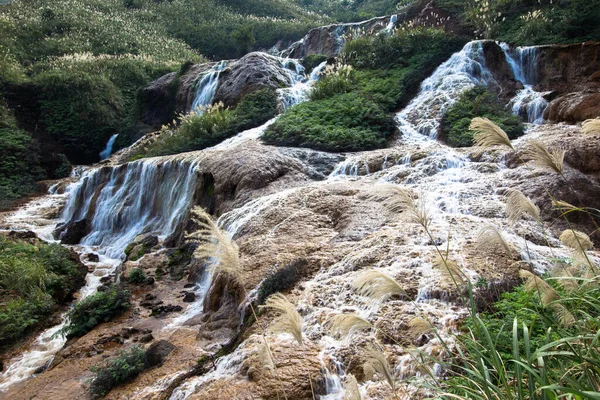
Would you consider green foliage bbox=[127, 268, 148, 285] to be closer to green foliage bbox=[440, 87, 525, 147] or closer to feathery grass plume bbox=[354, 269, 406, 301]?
feathery grass plume bbox=[354, 269, 406, 301]

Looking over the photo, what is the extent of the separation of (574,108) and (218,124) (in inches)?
460

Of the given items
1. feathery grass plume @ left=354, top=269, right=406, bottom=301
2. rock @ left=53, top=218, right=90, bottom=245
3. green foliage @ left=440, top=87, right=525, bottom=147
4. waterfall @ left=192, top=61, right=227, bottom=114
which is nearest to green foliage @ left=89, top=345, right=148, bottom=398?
feathery grass plume @ left=354, top=269, right=406, bottom=301

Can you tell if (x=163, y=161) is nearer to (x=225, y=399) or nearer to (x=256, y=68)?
(x=256, y=68)

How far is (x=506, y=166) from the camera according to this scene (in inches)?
304

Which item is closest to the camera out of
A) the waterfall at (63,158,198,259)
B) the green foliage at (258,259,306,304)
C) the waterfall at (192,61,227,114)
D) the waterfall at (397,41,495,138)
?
the green foliage at (258,259,306,304)

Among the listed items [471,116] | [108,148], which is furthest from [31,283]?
[108,148]

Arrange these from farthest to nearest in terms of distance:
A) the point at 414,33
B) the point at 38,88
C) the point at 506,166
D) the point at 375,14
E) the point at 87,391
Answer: the point at 375,14
the point at 38,88
the point at 414,33
the point at 506,166
the point at 87,391

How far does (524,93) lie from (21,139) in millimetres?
21414

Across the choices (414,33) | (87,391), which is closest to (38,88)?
(414,33)

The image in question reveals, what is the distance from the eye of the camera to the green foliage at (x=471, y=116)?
10039 millimetres

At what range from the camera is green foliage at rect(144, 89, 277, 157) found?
15.1m

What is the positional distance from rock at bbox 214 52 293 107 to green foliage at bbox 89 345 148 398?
567 inches

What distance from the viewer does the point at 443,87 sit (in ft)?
43.7

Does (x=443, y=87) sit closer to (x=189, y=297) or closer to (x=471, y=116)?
(x=471, y=116)
